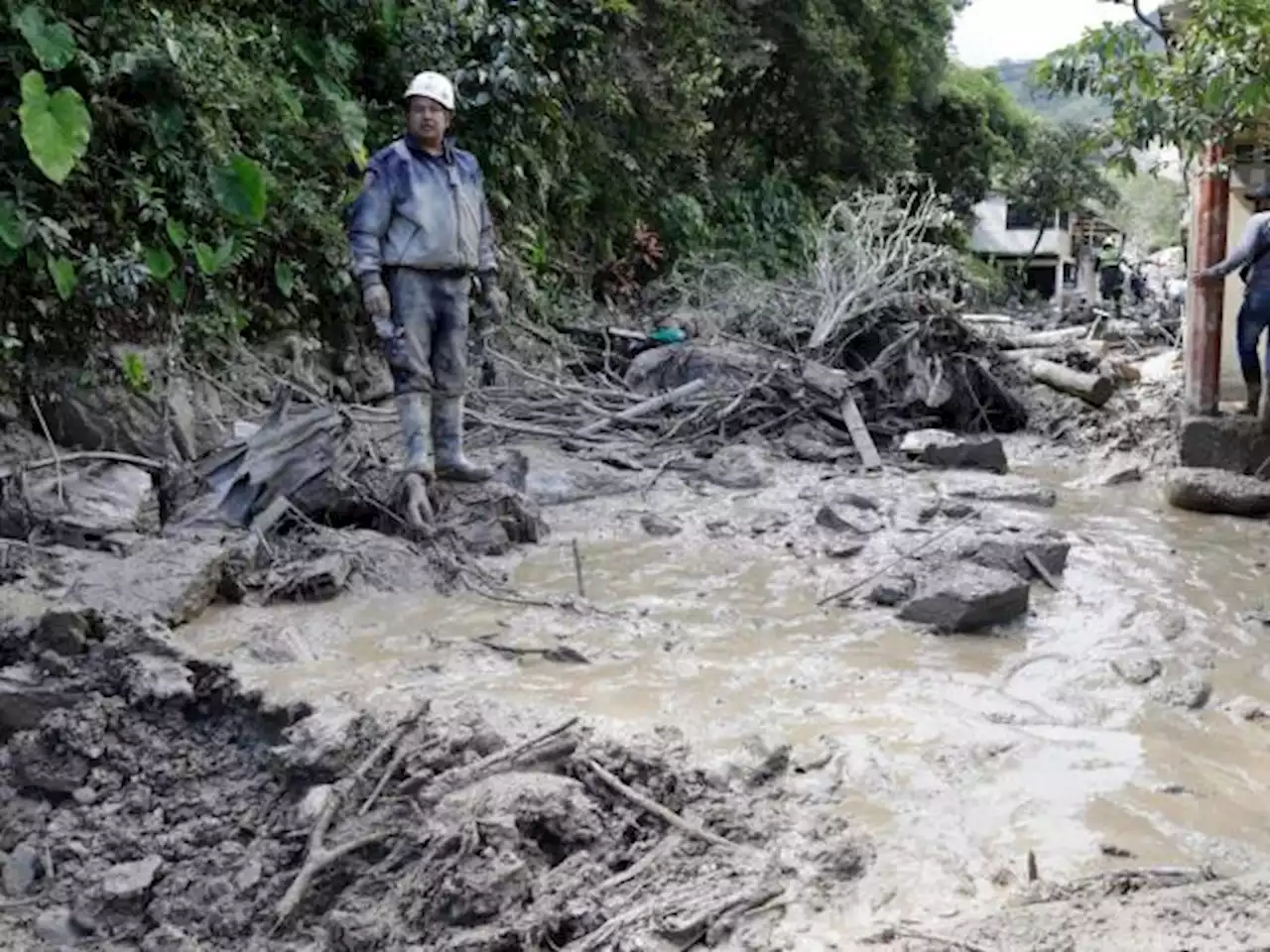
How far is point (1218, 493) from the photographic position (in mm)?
7277

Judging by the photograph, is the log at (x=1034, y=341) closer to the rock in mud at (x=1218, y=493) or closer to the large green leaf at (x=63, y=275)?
the rock in mud at (x=1218, y=493)

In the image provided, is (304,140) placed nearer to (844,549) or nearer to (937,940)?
(844,549)

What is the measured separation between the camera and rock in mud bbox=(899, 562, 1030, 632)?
15.4 ft

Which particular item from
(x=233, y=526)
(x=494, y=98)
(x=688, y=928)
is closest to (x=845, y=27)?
(x=494, y=98)

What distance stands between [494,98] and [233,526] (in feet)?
17.7

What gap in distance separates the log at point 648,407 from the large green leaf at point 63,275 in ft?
11.5

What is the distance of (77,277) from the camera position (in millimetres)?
6191

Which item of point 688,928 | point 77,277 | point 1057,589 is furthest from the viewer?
point 77,277

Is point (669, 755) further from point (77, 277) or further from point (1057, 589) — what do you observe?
point (77, 277)

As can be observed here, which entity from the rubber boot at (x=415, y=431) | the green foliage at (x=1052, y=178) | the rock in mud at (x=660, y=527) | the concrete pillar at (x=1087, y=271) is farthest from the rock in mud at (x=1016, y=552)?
the concrete pillar at (x=1087, y=271)

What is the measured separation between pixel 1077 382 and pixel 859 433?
3253mm

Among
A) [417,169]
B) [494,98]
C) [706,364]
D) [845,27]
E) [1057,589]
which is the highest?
[845,27]

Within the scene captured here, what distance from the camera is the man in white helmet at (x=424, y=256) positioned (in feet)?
18.5

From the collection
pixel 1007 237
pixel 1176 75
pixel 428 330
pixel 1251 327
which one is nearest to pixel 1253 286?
pixel 1251 327
